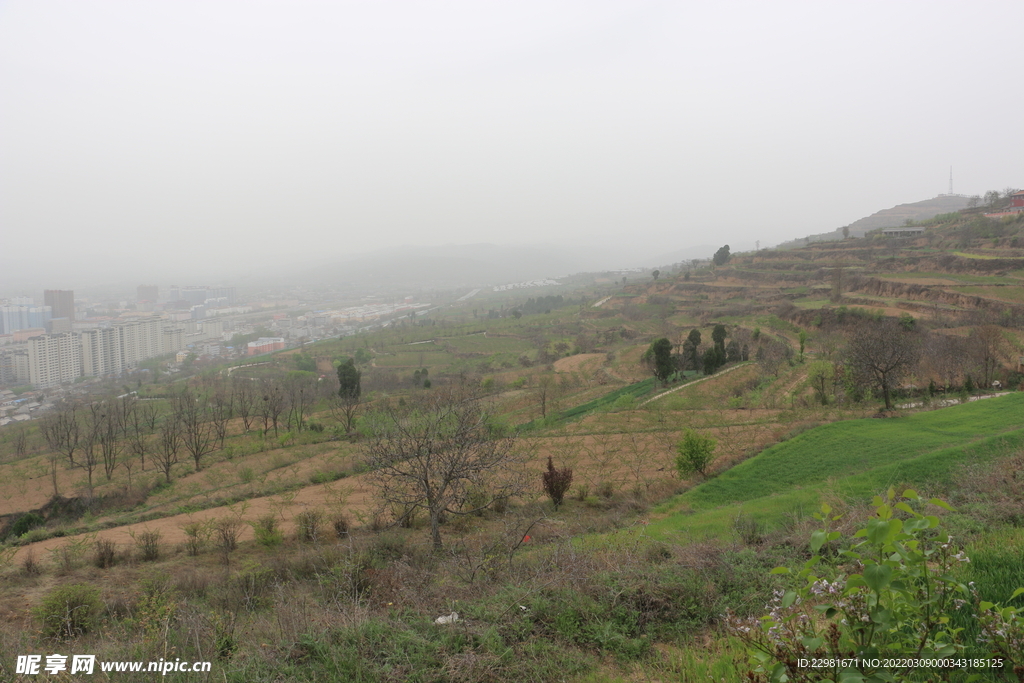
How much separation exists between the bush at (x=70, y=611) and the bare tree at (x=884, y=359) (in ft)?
72.7

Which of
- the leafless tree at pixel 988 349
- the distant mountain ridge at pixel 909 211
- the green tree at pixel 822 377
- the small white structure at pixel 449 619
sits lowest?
the green tree at pixel 822 377

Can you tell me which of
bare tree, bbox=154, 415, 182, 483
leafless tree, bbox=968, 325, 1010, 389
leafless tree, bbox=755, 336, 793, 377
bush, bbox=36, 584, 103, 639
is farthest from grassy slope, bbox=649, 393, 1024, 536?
bare tree, bbox=154, 415, 182, 483

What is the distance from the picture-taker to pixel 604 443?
20047mm

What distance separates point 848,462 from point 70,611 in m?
16.6

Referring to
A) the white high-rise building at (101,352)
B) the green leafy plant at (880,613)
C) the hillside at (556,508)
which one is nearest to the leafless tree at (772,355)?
the hillside at (556,508)

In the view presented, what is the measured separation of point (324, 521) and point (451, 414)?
521 centimetres

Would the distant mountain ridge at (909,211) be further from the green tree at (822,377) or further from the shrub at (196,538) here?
the shrub at (196,538)

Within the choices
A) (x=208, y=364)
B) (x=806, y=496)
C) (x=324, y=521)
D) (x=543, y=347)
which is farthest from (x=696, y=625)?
(x=208, y=364)

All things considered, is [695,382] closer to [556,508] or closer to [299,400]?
[556,508]

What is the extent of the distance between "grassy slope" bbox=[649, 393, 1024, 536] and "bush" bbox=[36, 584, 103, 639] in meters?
9.85

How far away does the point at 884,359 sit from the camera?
18.4 metres

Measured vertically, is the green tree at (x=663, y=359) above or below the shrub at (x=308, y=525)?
above

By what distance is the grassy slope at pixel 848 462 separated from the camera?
10.3 m

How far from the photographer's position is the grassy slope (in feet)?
33.8
